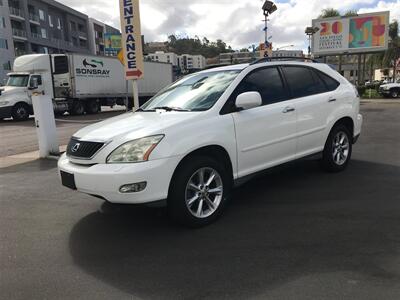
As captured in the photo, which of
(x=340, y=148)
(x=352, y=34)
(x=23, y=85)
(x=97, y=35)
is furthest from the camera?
(x=97, y=35)

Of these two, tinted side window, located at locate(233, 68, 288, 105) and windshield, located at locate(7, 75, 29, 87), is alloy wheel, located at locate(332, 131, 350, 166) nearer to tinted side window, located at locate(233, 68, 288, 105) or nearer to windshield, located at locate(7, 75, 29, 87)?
tinted side window, located at locate(233, 68, 288, 105)

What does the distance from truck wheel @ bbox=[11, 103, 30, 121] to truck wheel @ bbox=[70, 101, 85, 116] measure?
3448mm

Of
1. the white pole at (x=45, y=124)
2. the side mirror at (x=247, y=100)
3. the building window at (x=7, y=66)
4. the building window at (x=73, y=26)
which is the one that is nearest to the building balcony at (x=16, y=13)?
the building window at (x=7, y=66)

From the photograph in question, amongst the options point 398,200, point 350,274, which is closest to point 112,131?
point 350,274

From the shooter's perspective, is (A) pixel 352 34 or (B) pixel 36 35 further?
(B) pixel 36 35

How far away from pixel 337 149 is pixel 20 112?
1752 centimetres

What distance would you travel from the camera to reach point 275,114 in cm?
504

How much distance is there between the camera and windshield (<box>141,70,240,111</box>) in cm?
470

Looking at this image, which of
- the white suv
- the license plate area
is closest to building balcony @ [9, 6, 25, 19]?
the white suv

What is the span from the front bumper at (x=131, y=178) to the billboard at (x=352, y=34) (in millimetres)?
33746

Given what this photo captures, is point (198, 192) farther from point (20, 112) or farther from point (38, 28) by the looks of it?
point (38, 28)

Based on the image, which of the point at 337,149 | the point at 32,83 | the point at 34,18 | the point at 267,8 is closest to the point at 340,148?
the point at 337,149

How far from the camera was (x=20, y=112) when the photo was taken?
19.7 m

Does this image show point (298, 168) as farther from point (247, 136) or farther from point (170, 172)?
point (170, 172)
